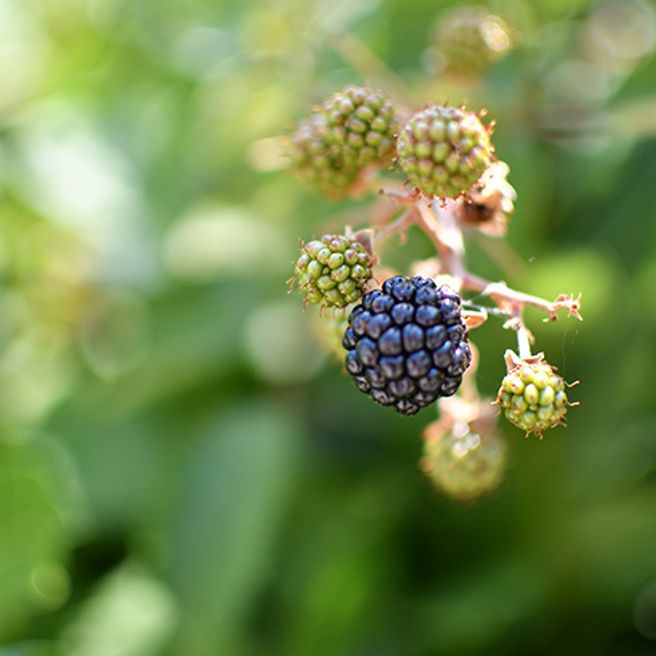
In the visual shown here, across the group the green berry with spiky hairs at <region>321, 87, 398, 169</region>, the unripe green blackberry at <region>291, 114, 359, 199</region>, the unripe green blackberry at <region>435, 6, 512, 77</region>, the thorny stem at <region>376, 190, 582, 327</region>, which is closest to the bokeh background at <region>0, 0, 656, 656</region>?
the unripe green blackberry at <region>435, 6, 512, 77</region>

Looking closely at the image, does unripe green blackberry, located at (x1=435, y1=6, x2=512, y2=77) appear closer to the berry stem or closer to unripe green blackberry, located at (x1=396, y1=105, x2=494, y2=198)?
unripe green blackberry, located at (x1=396, y1=105, x2=494, y2=198)

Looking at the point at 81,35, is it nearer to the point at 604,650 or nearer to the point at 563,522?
the point at 563,522

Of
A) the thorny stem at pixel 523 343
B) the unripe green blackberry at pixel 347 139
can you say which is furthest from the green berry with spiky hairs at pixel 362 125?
the thorny stem at pixel 523 343

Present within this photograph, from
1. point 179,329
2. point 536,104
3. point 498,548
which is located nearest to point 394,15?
point 536,104

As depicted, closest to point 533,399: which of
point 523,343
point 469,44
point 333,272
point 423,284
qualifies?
point 523,343

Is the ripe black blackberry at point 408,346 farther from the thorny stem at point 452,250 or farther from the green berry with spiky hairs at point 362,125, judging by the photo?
the green berry with spiky hairs at point 362,125

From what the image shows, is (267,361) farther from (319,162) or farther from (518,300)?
(518,300)
